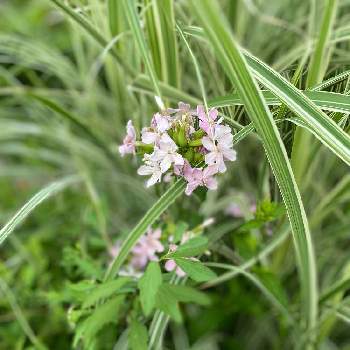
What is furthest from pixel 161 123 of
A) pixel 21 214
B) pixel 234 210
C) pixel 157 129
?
pixel 234 210

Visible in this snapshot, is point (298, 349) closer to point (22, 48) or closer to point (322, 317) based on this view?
point (322, 317)

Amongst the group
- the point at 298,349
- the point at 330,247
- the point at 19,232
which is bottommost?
the point at 298,349

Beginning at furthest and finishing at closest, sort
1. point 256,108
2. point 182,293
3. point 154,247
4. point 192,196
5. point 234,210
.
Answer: point 234,210
point 192,196
point 154,247
point 182,293
point 256,108

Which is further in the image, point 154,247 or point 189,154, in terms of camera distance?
point 154,247

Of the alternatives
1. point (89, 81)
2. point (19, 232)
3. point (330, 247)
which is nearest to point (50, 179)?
point (19, 232)

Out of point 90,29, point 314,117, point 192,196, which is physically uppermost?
point 90,29

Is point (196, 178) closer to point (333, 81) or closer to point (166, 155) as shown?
point (166, 155)

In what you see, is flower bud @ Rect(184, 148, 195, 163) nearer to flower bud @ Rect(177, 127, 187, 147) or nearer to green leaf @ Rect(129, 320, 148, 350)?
flower bud @ Rect(177, 127, 187, 147)
